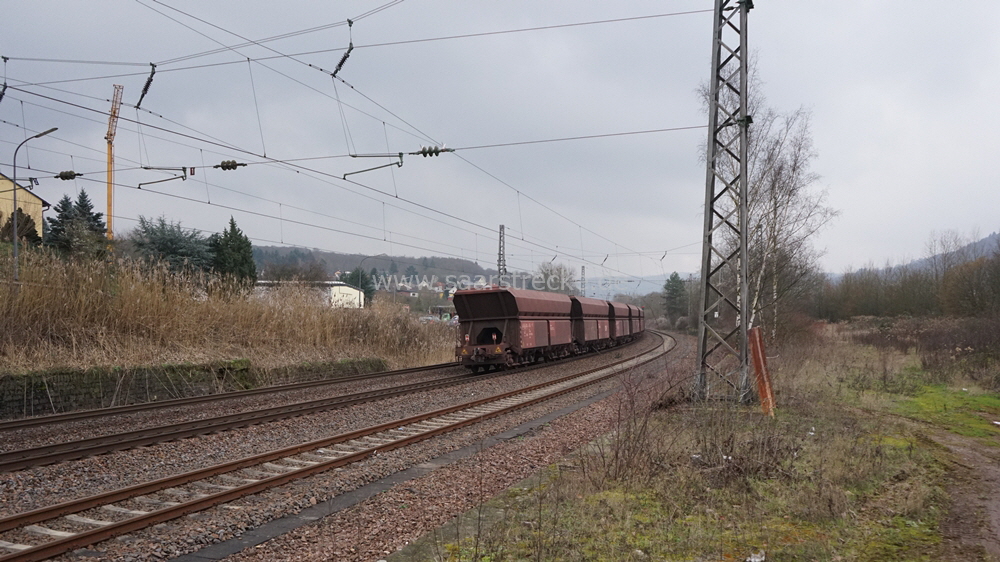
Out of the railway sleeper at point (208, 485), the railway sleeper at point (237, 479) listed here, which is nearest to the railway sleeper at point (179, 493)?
the railway sleeper at point (208, 485)

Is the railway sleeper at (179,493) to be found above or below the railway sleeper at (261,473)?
above

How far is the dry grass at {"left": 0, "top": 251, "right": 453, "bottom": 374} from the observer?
14.9 m

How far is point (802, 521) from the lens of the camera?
240 inches

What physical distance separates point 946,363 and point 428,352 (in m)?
19.5

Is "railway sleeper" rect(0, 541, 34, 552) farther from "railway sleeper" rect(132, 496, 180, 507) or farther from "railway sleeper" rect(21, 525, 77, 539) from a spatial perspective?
"railway sleeper" rect(132, 496, 180, 507)

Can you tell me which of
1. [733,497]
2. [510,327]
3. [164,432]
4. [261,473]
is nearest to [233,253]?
[510,327]

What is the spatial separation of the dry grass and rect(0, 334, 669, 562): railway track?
325 inches

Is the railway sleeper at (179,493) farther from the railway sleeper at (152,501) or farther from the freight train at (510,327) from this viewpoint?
the freight train at (510,327)

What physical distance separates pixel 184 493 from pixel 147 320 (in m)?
11.8

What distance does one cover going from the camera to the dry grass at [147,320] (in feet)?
48.8

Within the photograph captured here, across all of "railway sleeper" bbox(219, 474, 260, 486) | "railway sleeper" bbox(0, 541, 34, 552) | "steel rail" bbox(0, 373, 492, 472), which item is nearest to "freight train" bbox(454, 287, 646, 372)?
"steel rail" bbox(0, 373, 492, 472)

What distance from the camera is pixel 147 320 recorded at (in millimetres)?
17359

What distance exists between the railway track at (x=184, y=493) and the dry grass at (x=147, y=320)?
27.1 ft

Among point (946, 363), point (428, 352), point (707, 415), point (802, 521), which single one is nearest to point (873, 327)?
point (946, 363)
